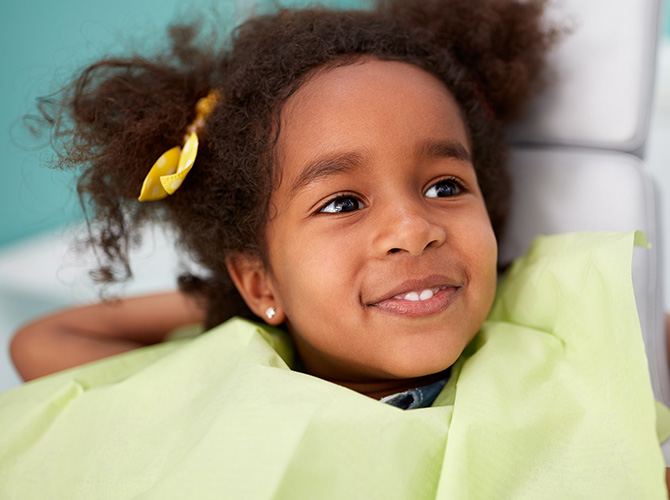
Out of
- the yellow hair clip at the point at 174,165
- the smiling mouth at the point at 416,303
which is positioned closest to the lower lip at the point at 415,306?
the smiling mouth at the point at 416,303

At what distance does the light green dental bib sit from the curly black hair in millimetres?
160

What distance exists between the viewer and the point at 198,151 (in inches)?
31.2

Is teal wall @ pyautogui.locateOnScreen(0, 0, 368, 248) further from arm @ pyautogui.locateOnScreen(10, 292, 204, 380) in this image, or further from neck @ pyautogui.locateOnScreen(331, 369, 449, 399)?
neck @ pyautogui.locateOnScreen(331, 369, 449, 399)

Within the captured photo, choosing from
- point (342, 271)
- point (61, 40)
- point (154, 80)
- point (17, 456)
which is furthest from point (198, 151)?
point (61, 40)

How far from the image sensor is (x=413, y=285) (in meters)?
0.64

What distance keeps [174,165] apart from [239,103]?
0.11 m

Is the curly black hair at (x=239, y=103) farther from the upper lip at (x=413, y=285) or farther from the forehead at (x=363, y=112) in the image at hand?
the upper lip at (x=413, y=285)

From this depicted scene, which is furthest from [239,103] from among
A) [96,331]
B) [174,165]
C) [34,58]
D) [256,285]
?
[34,58]

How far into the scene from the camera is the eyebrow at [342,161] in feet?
2.19

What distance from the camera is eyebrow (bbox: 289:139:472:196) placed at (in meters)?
0.67

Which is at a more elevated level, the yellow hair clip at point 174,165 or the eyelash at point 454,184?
the yellow hair clip at point 174,165

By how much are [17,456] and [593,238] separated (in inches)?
26.2

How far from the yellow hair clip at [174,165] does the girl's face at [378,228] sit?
114 millimetres

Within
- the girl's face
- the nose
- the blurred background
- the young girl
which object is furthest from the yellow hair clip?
the blurred background
